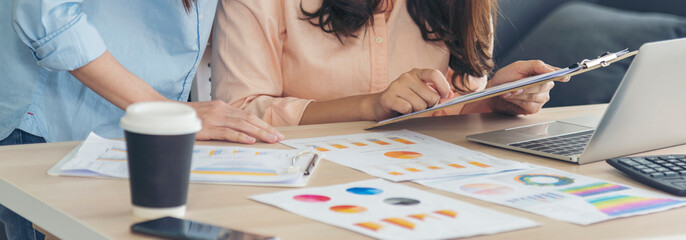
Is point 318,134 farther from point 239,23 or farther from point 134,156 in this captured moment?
point 134,156

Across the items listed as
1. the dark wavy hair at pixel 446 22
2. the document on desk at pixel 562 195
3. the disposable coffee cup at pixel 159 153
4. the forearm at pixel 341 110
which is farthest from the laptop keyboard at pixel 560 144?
the disposable coffee cup at pixel 159 153

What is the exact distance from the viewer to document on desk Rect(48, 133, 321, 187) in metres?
0.83

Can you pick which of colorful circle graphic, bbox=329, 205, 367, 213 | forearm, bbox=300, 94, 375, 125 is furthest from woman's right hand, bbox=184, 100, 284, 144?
colorful circle graphic, bbox=329, 205, 367, 213

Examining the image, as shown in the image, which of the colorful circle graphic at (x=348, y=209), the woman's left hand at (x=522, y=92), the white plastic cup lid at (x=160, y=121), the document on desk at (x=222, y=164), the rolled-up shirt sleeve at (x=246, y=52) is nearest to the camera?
the white plastic cup lid at (x=160, y=121)

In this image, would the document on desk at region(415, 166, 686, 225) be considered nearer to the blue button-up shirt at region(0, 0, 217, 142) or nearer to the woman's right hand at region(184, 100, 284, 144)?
the woman's right hand at region(184, 100, 284, 144)

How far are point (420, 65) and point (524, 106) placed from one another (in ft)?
0.93

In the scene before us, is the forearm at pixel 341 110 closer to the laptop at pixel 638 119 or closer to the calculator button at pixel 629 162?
the laptop at pixel 638 119

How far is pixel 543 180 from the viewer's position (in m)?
0.87

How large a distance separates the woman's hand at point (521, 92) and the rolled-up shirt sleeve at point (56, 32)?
69cm

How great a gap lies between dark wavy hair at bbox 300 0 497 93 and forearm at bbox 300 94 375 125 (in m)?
0.19

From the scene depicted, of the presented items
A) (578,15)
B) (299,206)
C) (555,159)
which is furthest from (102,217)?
(578,15)

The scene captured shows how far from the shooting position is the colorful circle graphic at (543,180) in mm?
859

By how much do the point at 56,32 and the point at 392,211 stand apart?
63cm

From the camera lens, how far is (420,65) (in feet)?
5.06
